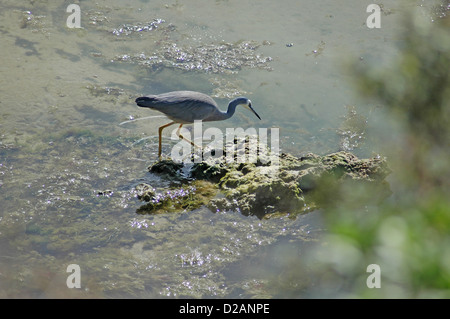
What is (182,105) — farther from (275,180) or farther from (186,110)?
(275,180)

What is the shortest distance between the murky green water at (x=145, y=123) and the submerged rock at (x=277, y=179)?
173 mm

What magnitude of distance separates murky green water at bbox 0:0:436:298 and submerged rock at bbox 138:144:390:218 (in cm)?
17

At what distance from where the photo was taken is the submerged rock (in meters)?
4.53

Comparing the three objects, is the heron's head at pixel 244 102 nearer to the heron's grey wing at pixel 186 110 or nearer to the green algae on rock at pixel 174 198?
the heron's grey wing at pixel 186 110

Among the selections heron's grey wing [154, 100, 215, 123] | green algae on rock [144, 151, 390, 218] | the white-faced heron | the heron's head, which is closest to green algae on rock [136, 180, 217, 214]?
green algae on rock [144, 151, 390, 218]

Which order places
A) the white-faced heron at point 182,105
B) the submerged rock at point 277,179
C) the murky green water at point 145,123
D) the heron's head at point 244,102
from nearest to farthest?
the murky green water at point 145,123 < the submerged rock at point 277,179 < the white-faced heron at point 182,105 < the heron's head at point 244,102

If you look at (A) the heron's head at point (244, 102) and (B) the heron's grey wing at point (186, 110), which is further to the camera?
(A) the heron's head at point (244, 102)

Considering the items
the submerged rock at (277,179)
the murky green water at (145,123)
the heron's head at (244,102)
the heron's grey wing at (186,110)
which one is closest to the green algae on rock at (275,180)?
the submerged rock at (277,179)

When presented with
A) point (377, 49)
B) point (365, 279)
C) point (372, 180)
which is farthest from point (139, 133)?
point (365, 279)

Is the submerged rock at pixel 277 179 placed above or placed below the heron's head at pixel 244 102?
below

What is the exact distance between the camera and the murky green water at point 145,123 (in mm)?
3906

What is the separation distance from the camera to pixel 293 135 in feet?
19.5

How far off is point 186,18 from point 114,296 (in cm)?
586

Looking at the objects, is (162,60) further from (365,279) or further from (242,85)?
(365,279)
